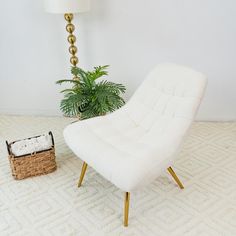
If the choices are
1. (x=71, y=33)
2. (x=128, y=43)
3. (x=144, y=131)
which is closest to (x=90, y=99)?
(x=144, y=131)

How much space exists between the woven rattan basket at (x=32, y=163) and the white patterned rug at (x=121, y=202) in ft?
0.16

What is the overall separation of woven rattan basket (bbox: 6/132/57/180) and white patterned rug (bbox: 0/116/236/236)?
5 cm

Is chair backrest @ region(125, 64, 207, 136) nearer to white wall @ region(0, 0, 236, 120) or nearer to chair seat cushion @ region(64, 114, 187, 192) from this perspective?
chair seat cushion @ region(64, 114, 187, 192)

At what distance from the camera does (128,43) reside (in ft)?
9.05

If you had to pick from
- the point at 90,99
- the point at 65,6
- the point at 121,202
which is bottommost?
the point at 121,202

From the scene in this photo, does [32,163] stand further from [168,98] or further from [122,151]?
[168,98]

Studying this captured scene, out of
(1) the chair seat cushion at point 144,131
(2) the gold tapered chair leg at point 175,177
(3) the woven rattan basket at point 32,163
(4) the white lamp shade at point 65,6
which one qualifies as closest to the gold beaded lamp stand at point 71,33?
(4) the white lamp shade at point 65,6

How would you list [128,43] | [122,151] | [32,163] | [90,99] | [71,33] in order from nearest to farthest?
[122,151]
[32,163]
[90,99]
[71,33]
[128,43]

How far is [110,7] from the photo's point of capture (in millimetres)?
2656

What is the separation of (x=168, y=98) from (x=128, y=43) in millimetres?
919

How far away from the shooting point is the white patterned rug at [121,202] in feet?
5.78

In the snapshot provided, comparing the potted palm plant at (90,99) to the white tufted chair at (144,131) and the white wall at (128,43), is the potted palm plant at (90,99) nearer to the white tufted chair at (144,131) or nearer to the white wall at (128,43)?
the white tufted chair at (144,131)

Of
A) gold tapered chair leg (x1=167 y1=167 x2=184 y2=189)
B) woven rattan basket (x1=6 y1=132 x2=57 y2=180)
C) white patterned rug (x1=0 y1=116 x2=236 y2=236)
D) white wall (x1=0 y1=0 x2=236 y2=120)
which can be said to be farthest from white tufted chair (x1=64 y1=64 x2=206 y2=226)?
white wall (x1=0 y1=0 x2=236 y2=120)

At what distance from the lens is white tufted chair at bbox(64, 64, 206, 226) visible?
163cm
